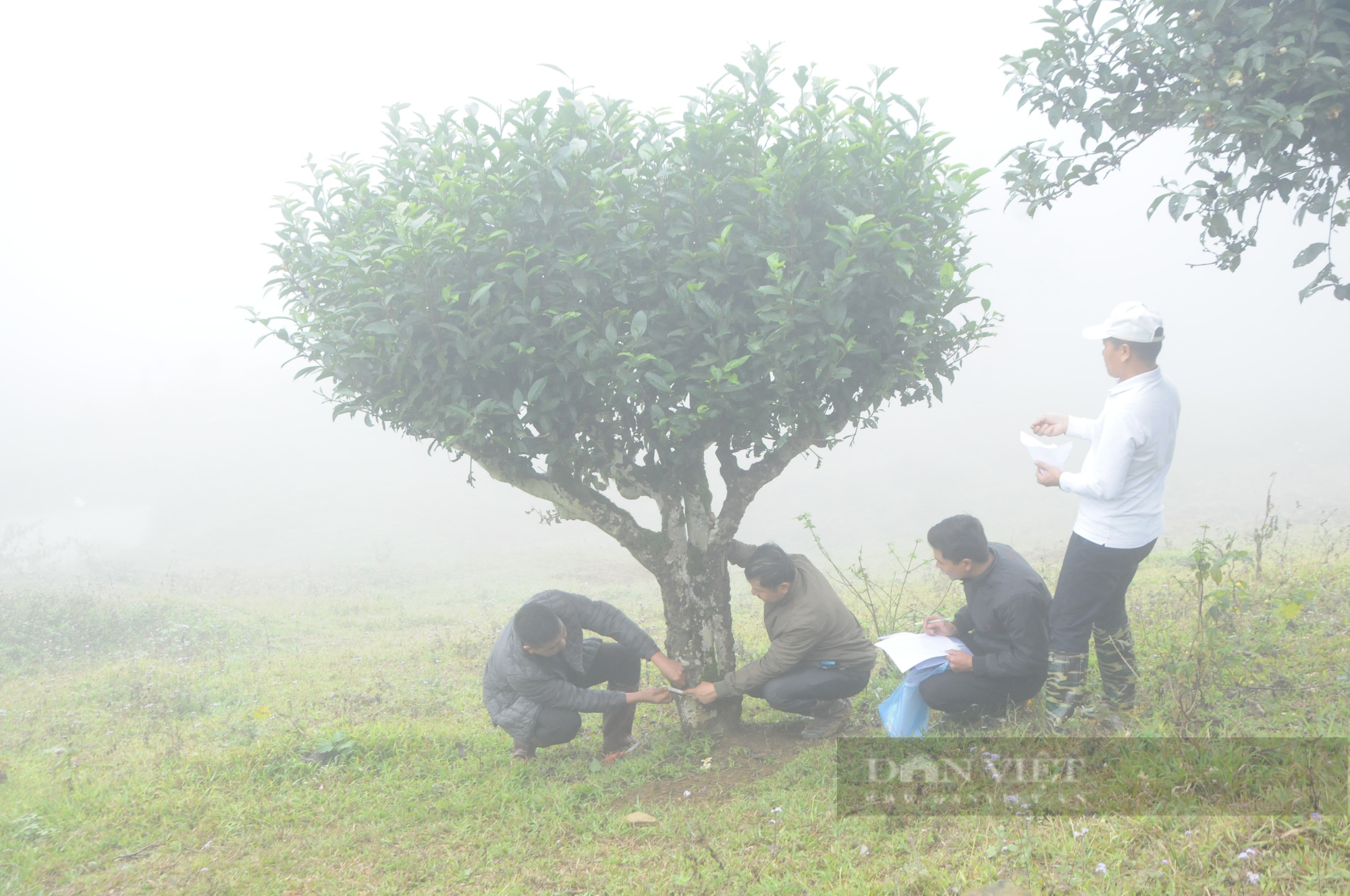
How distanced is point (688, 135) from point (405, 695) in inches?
240

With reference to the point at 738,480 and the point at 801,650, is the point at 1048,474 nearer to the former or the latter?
the point at 801,650

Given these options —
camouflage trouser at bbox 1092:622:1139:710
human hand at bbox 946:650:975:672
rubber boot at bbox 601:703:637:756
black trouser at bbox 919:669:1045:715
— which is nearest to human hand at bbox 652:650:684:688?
rubber boot at bbox 601:703:637:756

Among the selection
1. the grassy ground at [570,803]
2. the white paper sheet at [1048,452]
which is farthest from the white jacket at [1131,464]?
the grassy ground at [570,803]

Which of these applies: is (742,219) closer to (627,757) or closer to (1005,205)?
(1005,205)

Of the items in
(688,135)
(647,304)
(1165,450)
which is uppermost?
(688,135)

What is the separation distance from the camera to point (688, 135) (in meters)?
4.49

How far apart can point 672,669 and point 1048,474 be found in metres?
2.74

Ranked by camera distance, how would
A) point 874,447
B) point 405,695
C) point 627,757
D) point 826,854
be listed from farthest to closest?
point 874,447 → point 405,695 → point 627,757 → point 826,854

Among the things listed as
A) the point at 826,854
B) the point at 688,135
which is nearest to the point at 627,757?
the point at 826,854

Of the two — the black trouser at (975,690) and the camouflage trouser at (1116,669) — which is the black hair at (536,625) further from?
the camouflage trouser at (1116,669)

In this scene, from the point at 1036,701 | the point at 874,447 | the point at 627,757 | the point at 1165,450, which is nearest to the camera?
the point at 1165,450

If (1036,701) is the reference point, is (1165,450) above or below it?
above

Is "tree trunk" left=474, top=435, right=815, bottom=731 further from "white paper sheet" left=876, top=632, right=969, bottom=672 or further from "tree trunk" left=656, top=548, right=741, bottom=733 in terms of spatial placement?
"white paper sheet" left=876, top=632, right=969, bottom=672

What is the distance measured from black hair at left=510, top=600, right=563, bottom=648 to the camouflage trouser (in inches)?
126
